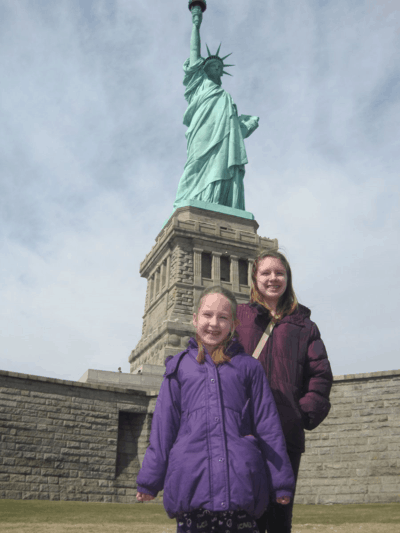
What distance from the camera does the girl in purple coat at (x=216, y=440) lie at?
3.19m

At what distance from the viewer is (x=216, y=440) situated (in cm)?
329

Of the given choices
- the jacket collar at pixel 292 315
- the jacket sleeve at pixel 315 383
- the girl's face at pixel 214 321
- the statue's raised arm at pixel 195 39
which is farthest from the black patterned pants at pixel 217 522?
the statue's raised arm at pixel 195 39

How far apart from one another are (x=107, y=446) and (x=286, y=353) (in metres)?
13.5

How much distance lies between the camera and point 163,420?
3.53m

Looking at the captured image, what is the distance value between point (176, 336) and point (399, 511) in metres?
17.2

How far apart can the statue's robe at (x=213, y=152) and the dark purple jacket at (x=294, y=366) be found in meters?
29.9

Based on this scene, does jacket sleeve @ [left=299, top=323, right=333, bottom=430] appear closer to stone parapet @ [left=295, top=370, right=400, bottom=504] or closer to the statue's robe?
stone parapet @ [left=295, top=370, right=400, bottom=504]

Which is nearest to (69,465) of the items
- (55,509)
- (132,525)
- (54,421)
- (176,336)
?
(54,421)

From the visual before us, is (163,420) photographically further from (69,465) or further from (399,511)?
(69,465)

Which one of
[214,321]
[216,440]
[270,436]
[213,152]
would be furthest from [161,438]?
[213,152]

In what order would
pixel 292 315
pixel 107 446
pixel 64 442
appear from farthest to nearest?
1. pixel 107 446
2. pixel 64 442
3. pixel 292 315

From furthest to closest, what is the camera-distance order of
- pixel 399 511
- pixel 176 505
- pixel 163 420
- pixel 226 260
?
pixel 226 260, pixel 399 511, pixel 163 420, pixel 176 505

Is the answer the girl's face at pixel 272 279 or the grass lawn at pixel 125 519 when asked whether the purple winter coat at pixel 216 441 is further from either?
the grass lawn at pixel 125 519

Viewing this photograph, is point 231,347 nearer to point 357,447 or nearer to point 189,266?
point 357,447
